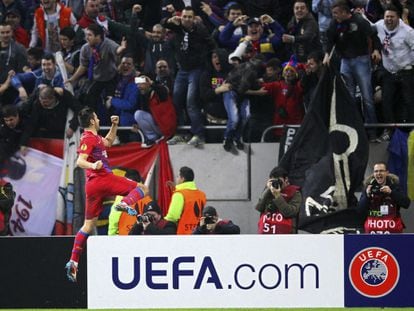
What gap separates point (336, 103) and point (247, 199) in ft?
6.72

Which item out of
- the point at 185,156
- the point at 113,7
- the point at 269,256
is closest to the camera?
the point at 269,256

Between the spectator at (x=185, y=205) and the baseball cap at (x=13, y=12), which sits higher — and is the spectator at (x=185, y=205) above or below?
below

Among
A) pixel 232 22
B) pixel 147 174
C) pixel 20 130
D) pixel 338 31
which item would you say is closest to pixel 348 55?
pixel 338 31

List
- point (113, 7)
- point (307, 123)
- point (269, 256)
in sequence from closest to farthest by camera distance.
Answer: point (269, 256), point (307, 123), point (113, 7)

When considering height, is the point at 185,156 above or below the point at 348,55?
below

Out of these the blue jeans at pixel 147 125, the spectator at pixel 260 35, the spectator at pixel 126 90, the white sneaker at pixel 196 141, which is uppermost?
the spectator at pixel 260 35

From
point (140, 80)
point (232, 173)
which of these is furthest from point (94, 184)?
point (232, 173)

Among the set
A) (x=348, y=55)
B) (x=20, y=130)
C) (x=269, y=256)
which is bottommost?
(x=269, y=256)

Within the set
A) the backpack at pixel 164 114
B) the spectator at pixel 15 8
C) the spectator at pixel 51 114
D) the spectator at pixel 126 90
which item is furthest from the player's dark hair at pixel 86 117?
the spectator at pixel 15 8

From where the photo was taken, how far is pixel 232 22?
61.5 ft

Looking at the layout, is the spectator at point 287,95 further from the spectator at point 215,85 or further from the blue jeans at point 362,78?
the blue jeans at point 362,78

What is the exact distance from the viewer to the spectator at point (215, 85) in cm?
1841

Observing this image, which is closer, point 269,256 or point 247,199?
point 269,256

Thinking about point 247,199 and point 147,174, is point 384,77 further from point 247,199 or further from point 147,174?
point 147,174
